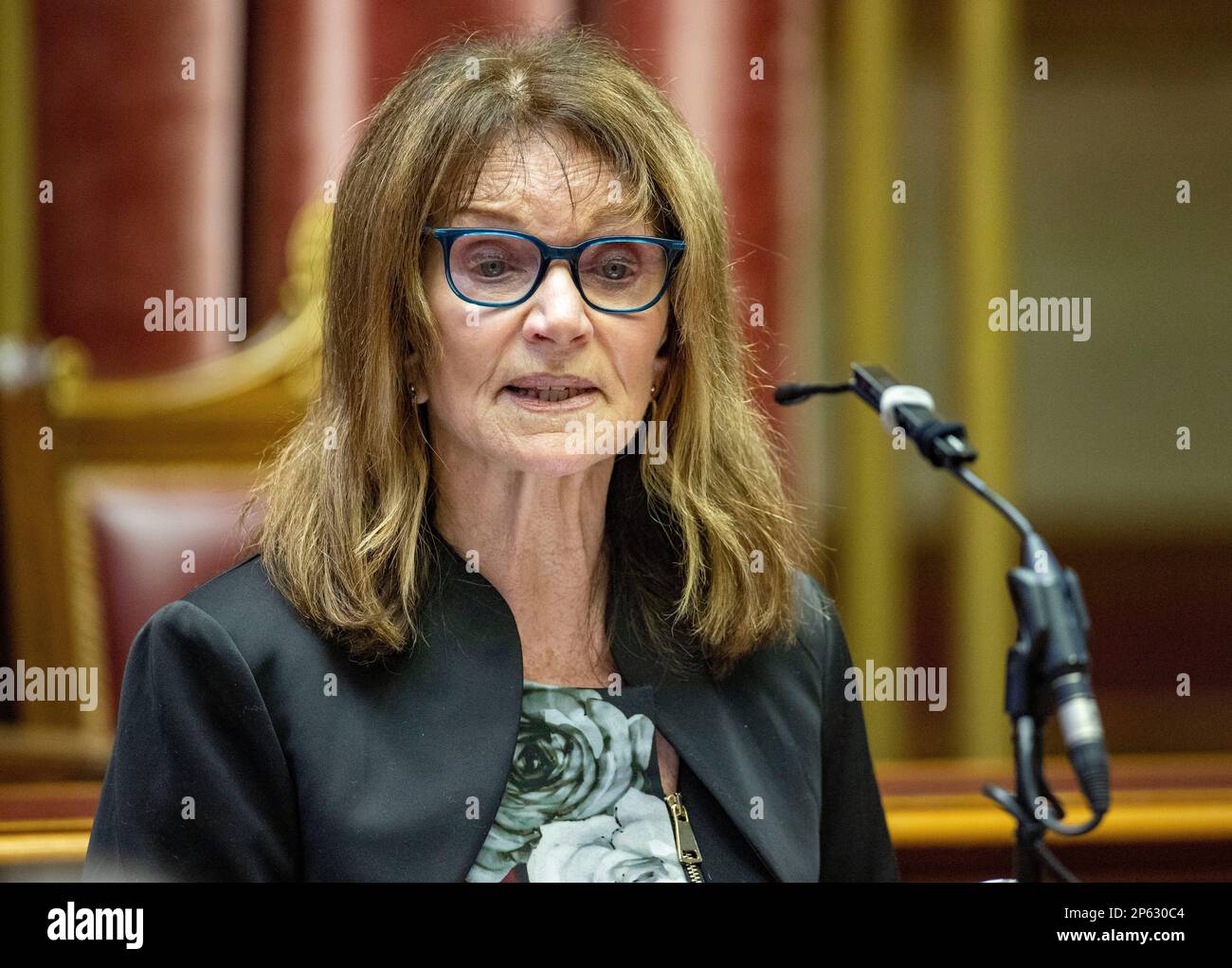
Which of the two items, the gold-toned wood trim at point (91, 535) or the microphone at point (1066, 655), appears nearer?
the microphone at point (1066, 655)

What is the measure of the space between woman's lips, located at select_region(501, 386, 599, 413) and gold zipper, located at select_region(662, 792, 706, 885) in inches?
15.0

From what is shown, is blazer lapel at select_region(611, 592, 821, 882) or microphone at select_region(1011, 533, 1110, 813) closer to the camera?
microphone at select_region(1011, 533, 1110, 813)

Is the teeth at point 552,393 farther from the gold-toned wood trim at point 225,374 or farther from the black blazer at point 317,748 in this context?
the gold-toned wood trim at point 225,374

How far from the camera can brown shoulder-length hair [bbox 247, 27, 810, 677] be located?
1.27 meters

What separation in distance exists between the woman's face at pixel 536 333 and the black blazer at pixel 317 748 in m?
0.15

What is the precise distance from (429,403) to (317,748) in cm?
35

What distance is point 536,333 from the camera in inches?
49.3

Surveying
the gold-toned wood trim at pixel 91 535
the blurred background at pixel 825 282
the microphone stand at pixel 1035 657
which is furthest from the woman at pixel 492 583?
the gold-toned wood trim at pixel 91 535

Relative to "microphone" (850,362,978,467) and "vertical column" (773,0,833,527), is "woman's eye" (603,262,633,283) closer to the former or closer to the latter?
"microphone" (850,362,978,467)

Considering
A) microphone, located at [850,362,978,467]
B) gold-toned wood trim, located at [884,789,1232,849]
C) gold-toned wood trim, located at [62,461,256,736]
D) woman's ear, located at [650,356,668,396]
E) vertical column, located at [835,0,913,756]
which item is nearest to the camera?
microphone, located at [850,362,978,467]

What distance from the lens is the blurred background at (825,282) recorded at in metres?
2.04

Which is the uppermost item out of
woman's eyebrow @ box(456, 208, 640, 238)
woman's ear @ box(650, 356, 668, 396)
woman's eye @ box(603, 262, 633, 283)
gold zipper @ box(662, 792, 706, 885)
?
woman's eyebrow @ box(456, 208, 640, 238)

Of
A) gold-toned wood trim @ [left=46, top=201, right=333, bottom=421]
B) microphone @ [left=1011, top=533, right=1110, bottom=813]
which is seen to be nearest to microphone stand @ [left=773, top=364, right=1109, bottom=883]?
microphone @ [left=1011, top=533, right=1110, bottom=813]
